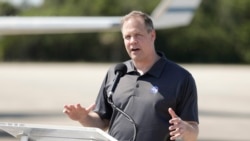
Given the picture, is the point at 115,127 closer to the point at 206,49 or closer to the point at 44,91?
the point at 44,91

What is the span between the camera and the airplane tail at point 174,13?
70.8 feet

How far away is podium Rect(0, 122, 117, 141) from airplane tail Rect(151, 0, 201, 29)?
17.3 m

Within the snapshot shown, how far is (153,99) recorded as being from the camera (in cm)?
432

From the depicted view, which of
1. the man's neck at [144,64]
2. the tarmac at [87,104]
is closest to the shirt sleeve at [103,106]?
the man's neck at [144,64]

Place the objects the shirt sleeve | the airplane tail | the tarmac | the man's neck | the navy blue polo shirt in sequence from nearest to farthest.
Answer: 1. the navy blue polo shirt
2. the man's neck
3. the shirt sleeve
4. the tarmac
5. the airplane tail

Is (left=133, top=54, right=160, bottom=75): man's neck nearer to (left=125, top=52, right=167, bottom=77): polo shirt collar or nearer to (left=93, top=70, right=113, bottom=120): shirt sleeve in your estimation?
(left=125, top=52, right=167, bottom=77): polo shirt collar

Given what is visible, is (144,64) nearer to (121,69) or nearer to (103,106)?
(121,69)

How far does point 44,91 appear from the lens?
2808cm

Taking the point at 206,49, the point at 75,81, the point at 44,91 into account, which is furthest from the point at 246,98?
the point at 206,49

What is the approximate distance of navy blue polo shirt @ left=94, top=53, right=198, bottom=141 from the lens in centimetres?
432

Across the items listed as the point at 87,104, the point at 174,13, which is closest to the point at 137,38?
the point at 87,104

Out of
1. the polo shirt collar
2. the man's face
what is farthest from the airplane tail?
the man's face

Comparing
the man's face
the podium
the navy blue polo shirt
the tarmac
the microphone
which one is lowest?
the podium

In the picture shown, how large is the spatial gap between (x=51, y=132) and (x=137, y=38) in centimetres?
79
